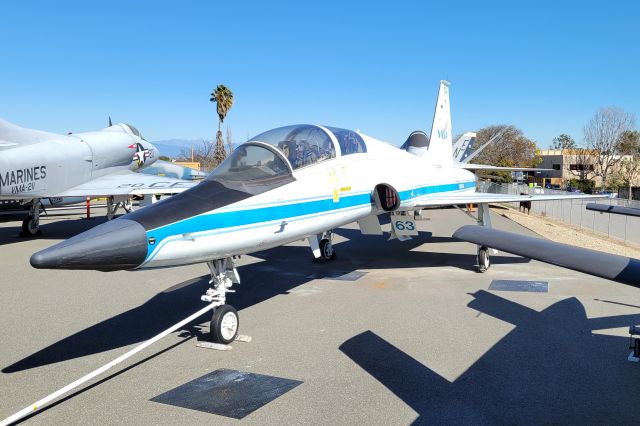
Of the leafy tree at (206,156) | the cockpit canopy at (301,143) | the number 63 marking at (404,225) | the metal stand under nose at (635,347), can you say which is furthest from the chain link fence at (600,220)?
the leafy tree at (206,156)

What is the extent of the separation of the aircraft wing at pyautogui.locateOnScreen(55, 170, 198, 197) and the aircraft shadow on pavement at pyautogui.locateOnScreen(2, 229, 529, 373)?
17.6 ft

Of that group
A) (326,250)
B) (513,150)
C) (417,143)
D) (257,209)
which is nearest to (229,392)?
(257,209)

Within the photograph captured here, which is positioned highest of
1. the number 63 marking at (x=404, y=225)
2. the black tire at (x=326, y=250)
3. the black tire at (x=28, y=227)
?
the number 63 marking at (x=404, y=225)

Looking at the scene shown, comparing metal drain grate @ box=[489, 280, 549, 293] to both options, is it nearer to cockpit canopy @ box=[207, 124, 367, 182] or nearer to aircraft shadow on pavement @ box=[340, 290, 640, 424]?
aircraft shadow on pavement @ box=[340, 290, 640, 424]

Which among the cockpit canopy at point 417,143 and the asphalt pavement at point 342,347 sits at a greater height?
the cockpit canopy at point 417,143

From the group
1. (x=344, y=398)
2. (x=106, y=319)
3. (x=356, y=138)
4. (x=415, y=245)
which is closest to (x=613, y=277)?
(x=344, y=398)

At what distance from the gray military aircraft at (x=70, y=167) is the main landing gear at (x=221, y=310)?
1077 centimetres

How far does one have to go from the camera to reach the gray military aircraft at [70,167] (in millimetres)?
14719

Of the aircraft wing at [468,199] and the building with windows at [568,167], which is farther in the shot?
the building with windows at [568,167]

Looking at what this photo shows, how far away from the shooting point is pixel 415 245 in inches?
591

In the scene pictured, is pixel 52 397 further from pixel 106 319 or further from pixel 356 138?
pixel 356 138

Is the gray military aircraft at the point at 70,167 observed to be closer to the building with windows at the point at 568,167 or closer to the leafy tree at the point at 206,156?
the leafy tree at the point at 206,156

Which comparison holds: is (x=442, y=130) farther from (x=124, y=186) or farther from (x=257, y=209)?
(x=257, y=209)

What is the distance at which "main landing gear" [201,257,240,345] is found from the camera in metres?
6.18
